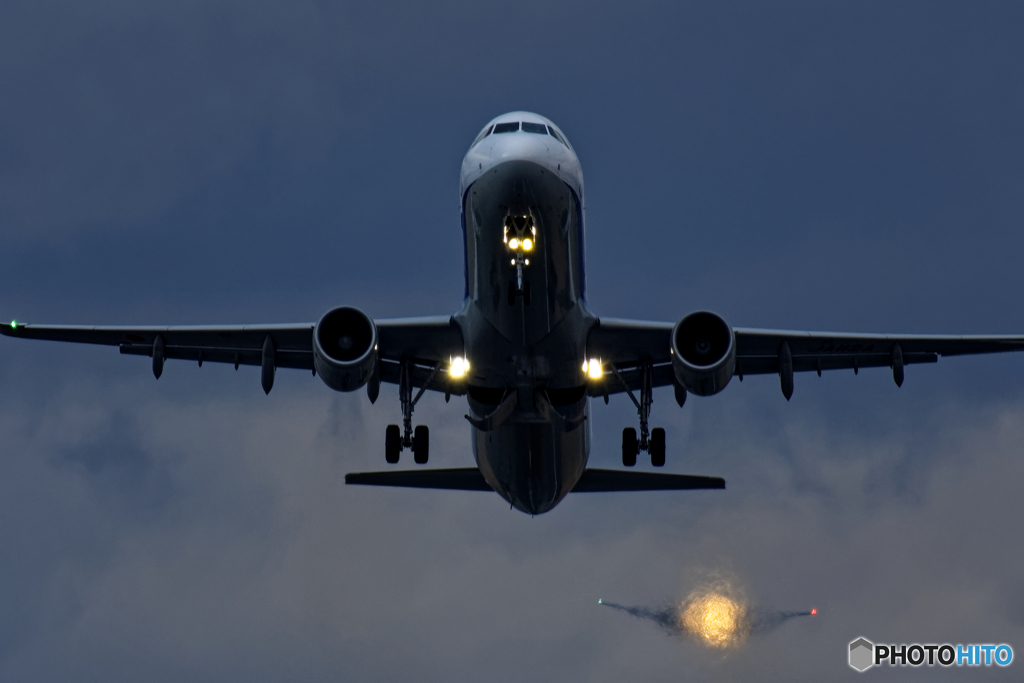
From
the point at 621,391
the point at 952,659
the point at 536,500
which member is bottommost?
the point at 952,659

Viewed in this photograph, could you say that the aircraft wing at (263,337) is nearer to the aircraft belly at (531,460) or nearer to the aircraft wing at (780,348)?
the aircraft belly at (531,460)

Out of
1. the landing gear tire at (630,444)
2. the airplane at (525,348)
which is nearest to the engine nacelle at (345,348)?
the airplane at (525,348)

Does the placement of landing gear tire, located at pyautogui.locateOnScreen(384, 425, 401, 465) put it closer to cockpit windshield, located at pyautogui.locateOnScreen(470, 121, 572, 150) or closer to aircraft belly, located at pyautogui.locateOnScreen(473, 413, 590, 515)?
aircraft belly, located at pyautogui.locateOnScreen(473, 413, 590, 515)

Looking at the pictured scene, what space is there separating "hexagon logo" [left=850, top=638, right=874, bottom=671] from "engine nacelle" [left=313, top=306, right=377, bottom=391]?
60.5 ft

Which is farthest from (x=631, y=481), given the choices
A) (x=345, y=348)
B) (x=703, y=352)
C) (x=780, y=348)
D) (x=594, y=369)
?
(x=345, y=348)

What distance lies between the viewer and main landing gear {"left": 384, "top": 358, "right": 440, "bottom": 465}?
30891 mm

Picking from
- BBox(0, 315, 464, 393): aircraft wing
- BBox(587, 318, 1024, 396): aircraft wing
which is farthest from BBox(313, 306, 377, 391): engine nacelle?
BBox(587, 318, 1024, 396): aircraft wing

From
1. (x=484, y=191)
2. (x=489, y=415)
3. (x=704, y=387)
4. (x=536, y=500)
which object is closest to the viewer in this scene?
(x=484, y=191)

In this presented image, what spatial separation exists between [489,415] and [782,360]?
6874 millimetres

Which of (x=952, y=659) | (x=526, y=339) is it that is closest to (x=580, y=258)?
(x=526, y=339)

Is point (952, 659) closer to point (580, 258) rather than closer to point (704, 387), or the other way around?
point (704, 387)

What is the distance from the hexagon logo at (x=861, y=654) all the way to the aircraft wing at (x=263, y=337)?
15295 millimetres

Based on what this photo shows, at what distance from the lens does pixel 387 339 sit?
30.0 metres

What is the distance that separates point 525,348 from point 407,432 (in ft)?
18.4
